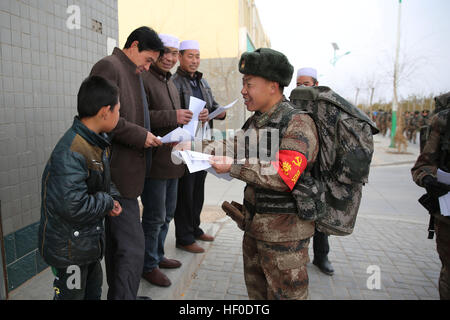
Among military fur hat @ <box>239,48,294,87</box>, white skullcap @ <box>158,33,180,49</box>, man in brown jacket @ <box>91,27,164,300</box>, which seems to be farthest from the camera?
white skullcap @ <box>158,33,180,49</box>

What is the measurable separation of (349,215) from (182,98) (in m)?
2.13

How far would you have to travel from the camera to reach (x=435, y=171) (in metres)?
2.47

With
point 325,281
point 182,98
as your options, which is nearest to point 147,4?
point 182,98

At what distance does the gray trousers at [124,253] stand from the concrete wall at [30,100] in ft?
3.08

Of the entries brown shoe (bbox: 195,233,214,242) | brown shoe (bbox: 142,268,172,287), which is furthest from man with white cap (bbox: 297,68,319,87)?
brown shoe (bbox: 142,268,172,287)

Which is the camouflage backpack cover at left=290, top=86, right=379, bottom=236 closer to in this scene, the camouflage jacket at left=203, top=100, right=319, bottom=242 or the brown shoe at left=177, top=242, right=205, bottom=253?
the camouflage jacket at left=203, top=100, right=319, bottom=242

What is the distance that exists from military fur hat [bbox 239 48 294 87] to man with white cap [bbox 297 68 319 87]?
170 centimetres

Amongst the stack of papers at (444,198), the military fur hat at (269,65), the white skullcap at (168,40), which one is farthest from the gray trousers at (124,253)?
the stack of papers at (444,198)

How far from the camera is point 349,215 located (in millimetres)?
1842

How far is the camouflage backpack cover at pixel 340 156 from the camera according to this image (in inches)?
70.4

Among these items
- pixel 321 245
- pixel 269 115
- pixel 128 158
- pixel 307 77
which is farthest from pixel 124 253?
pixel 307 77

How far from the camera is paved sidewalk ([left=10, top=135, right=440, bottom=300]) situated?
112 inches
